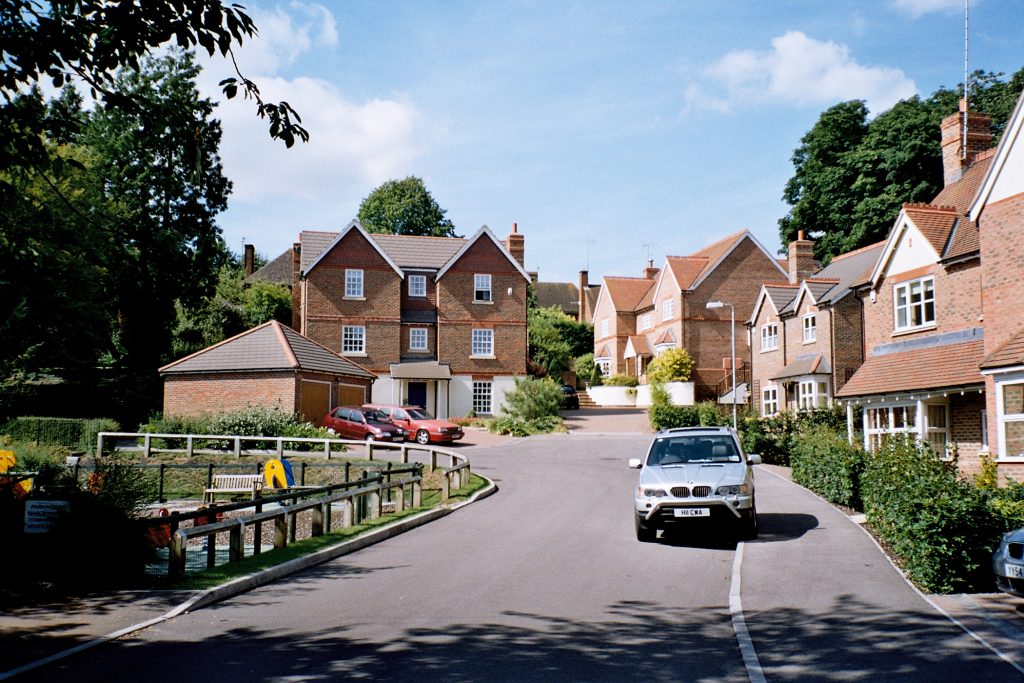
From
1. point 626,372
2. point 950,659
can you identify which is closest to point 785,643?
point 950,659

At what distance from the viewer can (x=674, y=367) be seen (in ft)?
170

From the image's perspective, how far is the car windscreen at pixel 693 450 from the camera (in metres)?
15.9

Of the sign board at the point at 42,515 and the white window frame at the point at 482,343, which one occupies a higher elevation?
the white window frame at the point at 482,343

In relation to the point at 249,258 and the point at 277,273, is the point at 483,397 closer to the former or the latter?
the point at 277,273

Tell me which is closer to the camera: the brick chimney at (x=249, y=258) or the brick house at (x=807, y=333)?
the brick house at (x=807, y=333)

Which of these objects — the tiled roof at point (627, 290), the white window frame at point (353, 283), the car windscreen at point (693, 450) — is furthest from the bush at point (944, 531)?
the tiled roof at point (627, 290)

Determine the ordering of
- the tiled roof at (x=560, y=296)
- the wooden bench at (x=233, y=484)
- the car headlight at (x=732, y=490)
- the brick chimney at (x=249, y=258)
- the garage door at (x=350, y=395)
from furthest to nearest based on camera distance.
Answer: the tiled roof at (x=560, y=296) < the brick chimney at (x=249, y=258) < the garage door at (x=350, y=395) < the wooden bench at (x=233, y=484) < the car headlight at (x=732, y=490)

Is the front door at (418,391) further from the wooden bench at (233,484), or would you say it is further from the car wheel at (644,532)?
the car wheel at (644,532)

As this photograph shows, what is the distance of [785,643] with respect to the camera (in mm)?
8305

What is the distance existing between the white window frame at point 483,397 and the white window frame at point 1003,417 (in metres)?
→ 31.6

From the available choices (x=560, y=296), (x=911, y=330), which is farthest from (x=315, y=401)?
(x=560, y=296)

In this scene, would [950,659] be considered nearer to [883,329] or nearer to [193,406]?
[883,329]

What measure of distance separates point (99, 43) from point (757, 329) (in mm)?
40969

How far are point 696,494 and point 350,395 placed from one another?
30460mm
